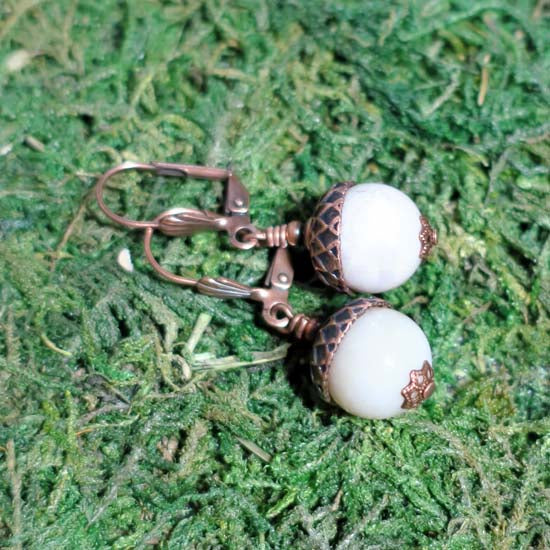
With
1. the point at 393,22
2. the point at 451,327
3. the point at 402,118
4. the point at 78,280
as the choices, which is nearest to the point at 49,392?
the point at 78,280

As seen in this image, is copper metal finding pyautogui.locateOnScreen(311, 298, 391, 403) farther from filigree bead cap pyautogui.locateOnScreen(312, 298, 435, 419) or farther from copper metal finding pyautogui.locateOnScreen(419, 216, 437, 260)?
copper metal finding pyautogui.locateOnScreen(419, 216, 437, 260)

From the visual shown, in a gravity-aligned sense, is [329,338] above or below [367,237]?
below

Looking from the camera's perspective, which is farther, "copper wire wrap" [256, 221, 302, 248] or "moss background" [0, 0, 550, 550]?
"copper wire wrap" [256, 221, 302, 248]

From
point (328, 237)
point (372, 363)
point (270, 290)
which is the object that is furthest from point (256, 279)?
point (372, 363)

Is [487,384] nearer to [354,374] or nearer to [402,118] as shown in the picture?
[354,374]

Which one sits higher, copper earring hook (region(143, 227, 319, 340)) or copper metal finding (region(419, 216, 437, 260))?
copper metal finding (region(419, 216, 437, 260))

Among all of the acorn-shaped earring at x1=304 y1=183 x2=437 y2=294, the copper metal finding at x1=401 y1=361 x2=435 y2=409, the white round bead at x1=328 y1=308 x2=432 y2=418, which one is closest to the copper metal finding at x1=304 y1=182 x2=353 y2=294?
the acorn-shaped earring at x1=304 y1=183 x2=437 y2=294

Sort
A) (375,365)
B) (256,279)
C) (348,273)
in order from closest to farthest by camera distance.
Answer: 1. (375,365)
2. (348,273)
3. (256,279)

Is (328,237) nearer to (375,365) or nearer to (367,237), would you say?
(367,237)
